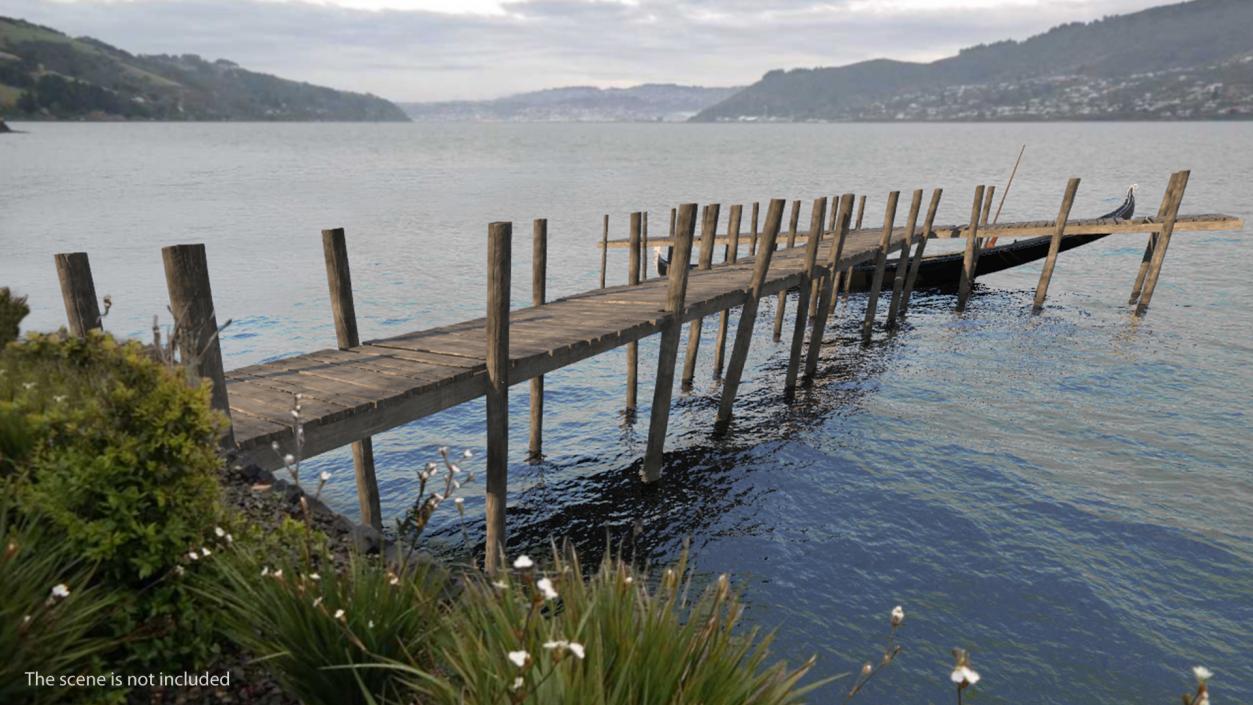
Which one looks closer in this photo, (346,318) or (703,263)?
(346,318)

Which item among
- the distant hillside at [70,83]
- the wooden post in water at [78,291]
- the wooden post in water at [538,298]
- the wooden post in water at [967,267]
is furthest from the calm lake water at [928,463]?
the distant hillside at [70,83]

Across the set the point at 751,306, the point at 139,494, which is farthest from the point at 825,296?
the point at 139,494

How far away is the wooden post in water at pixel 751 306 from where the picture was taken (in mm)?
13531

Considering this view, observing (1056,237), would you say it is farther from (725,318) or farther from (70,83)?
(70,83)

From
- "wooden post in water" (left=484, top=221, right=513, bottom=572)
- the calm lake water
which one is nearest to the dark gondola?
the calm lake water

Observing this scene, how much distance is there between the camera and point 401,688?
411cm

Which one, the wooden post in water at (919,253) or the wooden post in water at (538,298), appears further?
the wooden post in water at (919,253)

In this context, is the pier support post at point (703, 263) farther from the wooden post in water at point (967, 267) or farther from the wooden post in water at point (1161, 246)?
the wooden post in water at point (1161, 246)

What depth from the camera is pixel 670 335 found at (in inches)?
460

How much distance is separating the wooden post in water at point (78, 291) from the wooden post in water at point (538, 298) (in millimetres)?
6547

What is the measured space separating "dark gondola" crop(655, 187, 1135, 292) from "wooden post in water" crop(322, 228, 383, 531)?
17.1 meters

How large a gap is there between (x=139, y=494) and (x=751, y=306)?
11.2 metres

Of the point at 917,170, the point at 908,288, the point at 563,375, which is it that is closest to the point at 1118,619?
the point at 563,375

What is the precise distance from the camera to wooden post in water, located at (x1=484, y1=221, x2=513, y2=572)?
826 cm
